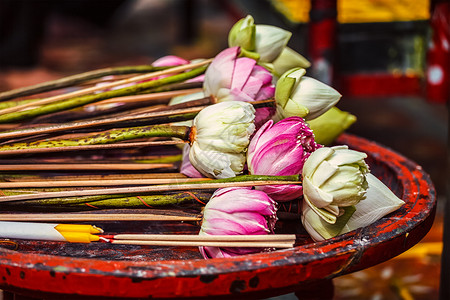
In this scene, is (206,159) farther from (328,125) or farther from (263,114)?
(328,125)

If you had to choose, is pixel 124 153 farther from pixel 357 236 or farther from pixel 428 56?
pixel 428 56

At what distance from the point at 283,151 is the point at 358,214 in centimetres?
16

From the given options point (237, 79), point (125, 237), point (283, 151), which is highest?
point (237, 79)

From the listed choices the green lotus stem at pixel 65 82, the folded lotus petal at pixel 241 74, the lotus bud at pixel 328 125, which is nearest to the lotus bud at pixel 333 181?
the folded lotus petal at pixel 241 74

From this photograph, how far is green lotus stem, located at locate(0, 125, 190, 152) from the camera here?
93cm

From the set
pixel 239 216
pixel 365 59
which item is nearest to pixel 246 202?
pixel 239 216

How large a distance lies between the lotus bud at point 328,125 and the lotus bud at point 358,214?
0.27 meters

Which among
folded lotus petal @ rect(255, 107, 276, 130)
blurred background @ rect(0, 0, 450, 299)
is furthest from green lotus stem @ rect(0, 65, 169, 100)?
blurred background @ rect(0, 0, 450, 299)

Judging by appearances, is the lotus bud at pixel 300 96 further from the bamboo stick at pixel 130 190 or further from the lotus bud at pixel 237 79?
the bamboo stick at pixel 130 190

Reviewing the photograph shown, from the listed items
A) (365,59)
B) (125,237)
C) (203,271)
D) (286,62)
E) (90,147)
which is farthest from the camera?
(365,59)

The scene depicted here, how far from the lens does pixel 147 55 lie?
5.36m

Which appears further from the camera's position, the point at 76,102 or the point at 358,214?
the point at 76,102

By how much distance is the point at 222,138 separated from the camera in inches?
33.9

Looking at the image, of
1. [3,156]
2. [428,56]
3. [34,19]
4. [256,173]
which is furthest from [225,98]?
[34,19]
